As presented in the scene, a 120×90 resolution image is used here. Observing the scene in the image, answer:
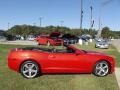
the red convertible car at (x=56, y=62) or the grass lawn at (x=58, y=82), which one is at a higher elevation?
the red convertible car at (x=56, y=62)

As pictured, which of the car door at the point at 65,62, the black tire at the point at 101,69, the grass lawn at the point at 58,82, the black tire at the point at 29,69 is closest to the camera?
the grass lawn at the point at 58,82

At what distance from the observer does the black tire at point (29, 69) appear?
11.8m

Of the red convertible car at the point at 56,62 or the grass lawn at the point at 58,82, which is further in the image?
the red convertible car at the point at 56,62

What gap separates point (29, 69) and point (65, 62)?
1.24m

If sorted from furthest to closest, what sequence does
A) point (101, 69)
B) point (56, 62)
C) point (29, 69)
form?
1. point (101, 69)
2. point (56, 62)
3. point (29, 69)

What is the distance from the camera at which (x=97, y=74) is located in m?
12.5

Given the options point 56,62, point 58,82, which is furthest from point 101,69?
point 58,82

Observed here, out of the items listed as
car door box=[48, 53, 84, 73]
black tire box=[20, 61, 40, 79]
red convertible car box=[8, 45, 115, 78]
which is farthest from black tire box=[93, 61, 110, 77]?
black tire box=[20, 61, 40, 79]

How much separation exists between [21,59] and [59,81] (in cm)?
155

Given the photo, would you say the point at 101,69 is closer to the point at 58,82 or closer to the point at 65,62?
the point at 65,62

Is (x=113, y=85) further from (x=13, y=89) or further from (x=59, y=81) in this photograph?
(x=13, y=89)

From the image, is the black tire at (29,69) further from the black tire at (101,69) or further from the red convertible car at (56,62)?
the black tire at (101,69)

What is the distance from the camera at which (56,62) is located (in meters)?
12.1

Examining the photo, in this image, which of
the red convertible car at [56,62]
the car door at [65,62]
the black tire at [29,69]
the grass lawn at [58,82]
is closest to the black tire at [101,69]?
the red convertible car at [56,62]
